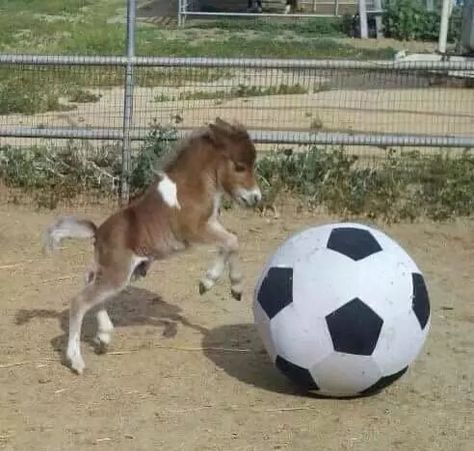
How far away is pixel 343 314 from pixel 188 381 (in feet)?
3.20

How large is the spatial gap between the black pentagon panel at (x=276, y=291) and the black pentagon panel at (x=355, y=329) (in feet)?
0.78

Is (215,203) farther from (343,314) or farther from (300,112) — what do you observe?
(300,112)

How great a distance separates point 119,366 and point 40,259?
221cm

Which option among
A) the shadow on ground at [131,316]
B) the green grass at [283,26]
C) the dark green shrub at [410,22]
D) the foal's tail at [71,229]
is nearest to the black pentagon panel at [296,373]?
the shadow on ground at [131,316]

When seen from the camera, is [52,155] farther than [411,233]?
Yes

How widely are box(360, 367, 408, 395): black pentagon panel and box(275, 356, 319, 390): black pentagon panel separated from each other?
25cm

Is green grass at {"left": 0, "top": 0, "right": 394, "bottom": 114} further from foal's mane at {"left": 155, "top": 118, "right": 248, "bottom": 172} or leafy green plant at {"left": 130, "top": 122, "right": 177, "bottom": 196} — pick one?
foal's mane at {"left": 155, "top": 118, "right": 248, "bottom": 172}

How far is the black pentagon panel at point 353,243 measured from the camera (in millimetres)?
5281

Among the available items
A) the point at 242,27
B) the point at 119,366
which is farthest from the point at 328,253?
the point at 242,27

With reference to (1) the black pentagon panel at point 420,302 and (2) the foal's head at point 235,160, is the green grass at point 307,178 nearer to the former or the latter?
(2) the foal's head at point 235,160

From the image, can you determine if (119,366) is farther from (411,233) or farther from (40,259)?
Answer: (411,233)

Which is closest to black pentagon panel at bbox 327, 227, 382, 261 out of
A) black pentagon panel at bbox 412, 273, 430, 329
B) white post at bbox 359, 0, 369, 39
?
black pentagon panel at bbox 412, 273, 430, 329

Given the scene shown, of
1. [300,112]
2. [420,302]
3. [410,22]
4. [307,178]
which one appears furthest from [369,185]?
[410,22]

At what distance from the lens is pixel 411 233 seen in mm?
8617
